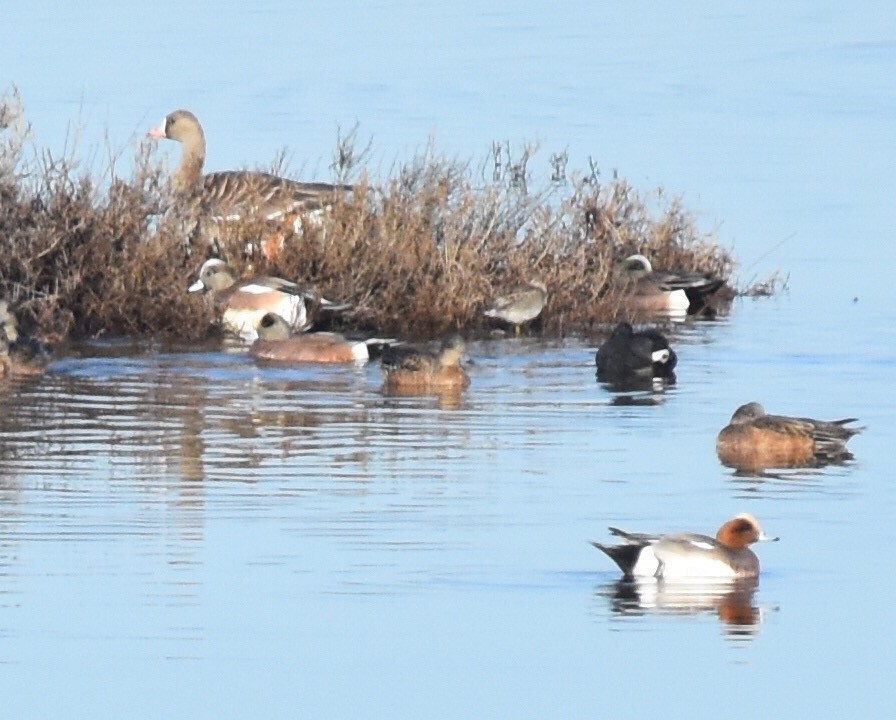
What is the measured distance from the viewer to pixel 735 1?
51.7 m

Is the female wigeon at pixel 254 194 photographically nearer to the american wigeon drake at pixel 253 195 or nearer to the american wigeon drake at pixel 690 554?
the american wigeon drake at pixel 253 195

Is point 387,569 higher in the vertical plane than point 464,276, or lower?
lower

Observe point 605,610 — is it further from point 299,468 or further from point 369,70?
point 369,70

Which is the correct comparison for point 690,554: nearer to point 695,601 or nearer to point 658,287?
point 695,601

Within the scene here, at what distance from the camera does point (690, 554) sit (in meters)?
Result: 10.9

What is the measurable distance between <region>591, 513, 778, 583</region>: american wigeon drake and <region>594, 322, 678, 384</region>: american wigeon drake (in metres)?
5.57

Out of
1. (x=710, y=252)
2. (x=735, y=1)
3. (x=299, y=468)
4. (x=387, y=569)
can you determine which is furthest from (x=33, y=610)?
(x=735, y=1)

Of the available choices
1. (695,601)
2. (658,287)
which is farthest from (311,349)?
(695,601)

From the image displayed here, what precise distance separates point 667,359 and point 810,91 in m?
19.0

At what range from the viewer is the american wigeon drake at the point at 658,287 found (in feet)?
67.6

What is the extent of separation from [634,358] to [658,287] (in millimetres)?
4020

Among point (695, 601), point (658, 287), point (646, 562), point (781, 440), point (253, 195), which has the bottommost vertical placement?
point (695, 601)

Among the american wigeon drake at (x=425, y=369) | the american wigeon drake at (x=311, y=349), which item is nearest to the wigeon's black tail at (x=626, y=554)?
the american wigeon drake at (x=425, y=369)

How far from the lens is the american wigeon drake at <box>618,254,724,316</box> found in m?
20.6
